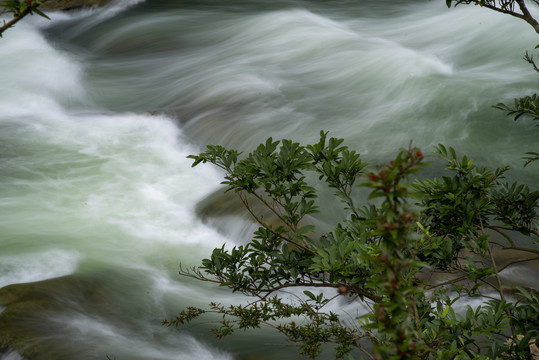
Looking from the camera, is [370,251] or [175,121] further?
[175,121]

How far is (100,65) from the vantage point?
10055 millimetres

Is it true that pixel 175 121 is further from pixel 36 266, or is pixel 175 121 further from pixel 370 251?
pixel 370 251

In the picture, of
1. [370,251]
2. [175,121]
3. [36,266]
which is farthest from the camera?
[175,121]

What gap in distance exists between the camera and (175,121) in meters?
7.88

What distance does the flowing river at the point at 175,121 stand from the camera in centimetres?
408

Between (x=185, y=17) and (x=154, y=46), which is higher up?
(x=185, y=17)

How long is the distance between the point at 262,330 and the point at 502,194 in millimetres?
2007

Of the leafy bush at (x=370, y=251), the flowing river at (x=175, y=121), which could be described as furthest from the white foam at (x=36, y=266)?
the leafy bush at (x=370, y=251)

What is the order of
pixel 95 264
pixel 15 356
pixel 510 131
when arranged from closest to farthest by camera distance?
pixel 15 356 < pixel 95 264 < pixel 510 131

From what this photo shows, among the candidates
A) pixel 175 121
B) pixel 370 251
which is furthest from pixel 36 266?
pixel 370 251

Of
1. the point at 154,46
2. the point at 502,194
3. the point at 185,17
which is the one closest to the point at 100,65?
the point at 154,46

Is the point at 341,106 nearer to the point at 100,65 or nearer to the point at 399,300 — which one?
the point at 100,65

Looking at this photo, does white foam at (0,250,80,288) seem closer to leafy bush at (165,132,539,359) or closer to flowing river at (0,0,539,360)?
flowing river at (0,0,539,360)

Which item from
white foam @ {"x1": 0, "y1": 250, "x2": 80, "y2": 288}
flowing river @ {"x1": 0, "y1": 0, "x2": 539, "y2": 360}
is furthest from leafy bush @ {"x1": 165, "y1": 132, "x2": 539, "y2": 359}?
white foam @ {"x1": 0, "y1": 250, "x2": 80, "y2": 288}
